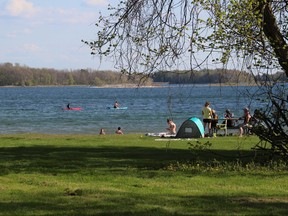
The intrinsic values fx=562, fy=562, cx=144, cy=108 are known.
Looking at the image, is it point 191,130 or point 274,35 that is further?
point 191,130

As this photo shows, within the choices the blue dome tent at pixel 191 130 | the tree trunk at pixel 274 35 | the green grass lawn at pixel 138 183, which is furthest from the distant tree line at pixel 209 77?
the blue dome tent at pixel 191 130

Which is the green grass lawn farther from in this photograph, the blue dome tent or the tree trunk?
the blue dome tent

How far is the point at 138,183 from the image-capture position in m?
9.48

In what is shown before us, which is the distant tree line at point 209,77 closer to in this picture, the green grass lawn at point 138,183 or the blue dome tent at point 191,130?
the green grass lawn at point 138,183

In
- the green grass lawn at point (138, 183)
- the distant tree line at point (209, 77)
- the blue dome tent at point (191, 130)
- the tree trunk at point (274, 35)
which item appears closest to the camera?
the green grass lawn at point (138, 183)

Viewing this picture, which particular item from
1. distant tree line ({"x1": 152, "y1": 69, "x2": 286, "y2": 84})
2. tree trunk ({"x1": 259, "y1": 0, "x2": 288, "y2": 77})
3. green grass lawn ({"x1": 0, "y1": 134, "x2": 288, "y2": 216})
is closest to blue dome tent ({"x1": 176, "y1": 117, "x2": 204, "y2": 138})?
green grass lawn ({"x1": 0, "y1": 134, "x2": 288, "y2": 216})

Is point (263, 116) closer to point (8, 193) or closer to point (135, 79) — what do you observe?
point (135, 79)

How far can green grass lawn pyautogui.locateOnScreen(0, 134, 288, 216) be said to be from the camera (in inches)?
281

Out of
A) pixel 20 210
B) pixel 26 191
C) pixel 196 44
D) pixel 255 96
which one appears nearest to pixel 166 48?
pixel 196 44

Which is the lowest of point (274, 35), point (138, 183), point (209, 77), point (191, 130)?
point (191, 130)

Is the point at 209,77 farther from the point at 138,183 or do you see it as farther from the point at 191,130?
the point at 191,130

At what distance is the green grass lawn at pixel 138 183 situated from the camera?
7.12 m

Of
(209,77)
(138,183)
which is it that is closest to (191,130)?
(138,183)

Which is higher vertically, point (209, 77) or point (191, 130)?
point (209, 77)
